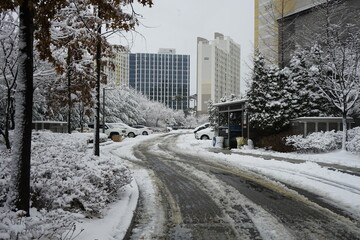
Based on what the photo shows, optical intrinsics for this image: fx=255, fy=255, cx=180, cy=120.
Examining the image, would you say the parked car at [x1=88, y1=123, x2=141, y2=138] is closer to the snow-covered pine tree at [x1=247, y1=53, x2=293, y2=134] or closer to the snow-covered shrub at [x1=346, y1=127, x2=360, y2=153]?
the snow-covered pine tree at [x1=247, y1=53, x2=293, y2=134]

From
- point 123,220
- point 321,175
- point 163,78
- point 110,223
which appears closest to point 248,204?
point 123,220

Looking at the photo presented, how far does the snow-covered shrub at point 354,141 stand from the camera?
12.2 m

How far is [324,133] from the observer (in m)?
14.4

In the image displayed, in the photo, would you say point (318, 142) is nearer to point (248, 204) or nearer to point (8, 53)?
point (248, 204)

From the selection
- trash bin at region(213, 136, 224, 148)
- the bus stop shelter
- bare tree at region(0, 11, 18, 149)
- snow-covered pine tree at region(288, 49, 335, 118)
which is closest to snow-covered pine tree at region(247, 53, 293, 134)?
snow-covered pine tree at region(288, 49, 335, 118)

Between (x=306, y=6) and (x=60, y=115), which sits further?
(x=60, y=115)

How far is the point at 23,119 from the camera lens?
3.29m

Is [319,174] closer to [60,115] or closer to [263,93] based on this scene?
[263,93]

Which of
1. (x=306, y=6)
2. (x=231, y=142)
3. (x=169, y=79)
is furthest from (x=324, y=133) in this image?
(x=169, y=79)

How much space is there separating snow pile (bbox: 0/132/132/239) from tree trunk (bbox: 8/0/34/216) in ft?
0.78

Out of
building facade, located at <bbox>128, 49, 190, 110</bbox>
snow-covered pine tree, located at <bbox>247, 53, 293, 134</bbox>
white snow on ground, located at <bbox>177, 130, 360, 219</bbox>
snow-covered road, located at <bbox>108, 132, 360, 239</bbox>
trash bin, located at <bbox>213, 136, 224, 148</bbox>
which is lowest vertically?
snow-covered road, located at <bbox>108, 132, 360, 239</bbox>

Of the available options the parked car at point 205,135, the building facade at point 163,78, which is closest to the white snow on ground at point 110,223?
the parked car at point 205,135

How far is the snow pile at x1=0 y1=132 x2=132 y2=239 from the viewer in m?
2.73

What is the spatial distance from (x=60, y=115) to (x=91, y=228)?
2959 cm
